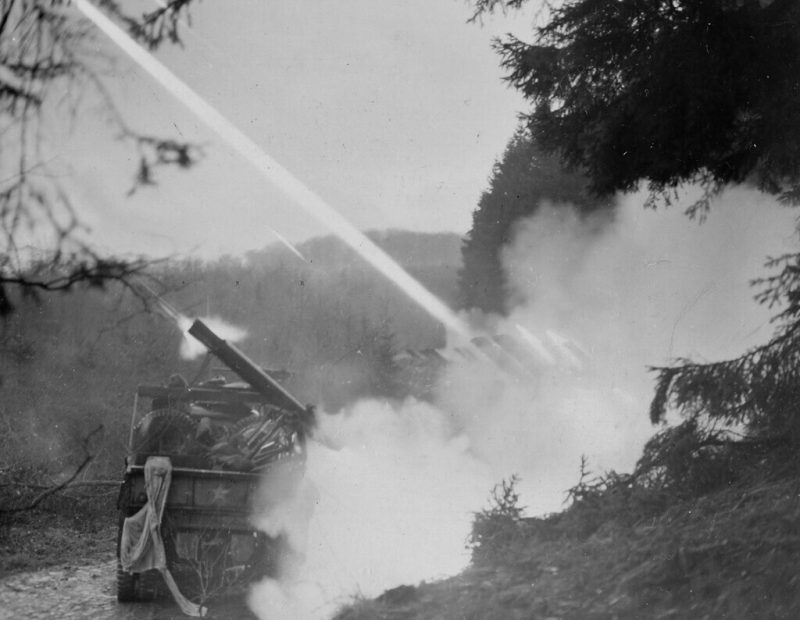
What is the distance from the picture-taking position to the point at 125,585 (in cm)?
847

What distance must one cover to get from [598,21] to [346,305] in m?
31.3

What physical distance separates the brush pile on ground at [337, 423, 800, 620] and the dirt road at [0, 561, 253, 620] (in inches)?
96.3

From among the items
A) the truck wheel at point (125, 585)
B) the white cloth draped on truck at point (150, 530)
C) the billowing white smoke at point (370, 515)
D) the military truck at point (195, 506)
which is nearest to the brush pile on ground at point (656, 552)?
the billowing white smoke at point (370, 515)

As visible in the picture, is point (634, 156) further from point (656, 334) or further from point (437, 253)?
point (437, 253)

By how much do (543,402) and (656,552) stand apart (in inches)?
654

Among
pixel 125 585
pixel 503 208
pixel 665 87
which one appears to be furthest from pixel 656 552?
pixel 503 208

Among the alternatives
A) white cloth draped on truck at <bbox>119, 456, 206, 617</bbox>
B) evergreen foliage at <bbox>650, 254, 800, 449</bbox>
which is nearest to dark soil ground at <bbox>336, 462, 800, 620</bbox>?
evergreen foliage at <bbox>650, 254, 800, 449</bbox>

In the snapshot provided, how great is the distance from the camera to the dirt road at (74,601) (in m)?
7.96

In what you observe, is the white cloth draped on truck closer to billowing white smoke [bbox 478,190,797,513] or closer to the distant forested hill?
the distant forested hill

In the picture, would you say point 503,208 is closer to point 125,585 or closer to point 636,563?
point 125,585

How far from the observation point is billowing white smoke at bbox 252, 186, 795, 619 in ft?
31.2

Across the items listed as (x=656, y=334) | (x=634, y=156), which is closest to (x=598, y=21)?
(x=634, y=156)

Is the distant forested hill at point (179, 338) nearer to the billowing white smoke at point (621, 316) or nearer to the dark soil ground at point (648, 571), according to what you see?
the dark soil ground at point (648, 571)

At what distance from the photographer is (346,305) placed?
37.5 m
